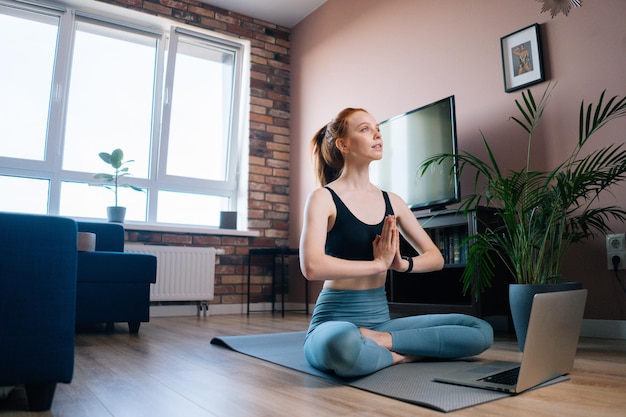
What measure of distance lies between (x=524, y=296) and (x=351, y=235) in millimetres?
814

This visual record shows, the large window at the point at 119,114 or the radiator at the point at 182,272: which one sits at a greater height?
the large window at the point at 119,114

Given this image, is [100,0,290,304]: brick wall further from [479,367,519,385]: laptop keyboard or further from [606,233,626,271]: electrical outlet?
[479,367,519,385]: laptop keyboard

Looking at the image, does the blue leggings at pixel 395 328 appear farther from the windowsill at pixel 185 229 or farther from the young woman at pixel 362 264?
the windowsill at pixel 185 229

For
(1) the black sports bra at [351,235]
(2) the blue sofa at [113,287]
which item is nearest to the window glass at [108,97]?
(2) the blue sofa at [113,287]

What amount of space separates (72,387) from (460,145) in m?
2.52

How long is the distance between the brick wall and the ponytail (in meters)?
2.72

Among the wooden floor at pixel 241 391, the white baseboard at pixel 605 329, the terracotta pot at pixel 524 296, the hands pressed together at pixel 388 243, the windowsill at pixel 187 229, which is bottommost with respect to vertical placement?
the wooden floor at pixel 241 391

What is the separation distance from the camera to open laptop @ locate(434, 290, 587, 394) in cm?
117

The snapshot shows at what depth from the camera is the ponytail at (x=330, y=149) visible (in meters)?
1.67

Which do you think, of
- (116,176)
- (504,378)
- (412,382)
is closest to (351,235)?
(412,382)

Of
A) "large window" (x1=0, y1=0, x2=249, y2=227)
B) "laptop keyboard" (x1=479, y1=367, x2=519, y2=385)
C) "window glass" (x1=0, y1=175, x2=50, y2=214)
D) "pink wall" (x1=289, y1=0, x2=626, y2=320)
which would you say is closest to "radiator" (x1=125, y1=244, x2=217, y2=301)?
"large window" (x1=0, y1=0, x2=249, y2=227)

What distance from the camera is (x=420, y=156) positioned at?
10.1 ft

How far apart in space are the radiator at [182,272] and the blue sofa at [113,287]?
3.51 feet

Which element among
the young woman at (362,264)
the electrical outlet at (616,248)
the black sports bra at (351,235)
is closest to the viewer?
the young woman at (362,264)
